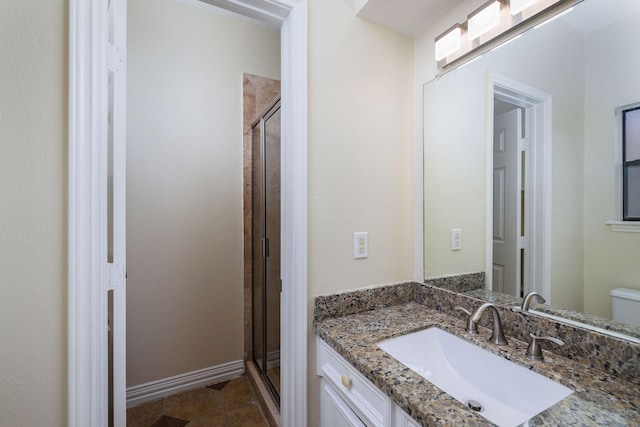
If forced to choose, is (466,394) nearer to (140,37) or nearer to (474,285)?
(474,285)

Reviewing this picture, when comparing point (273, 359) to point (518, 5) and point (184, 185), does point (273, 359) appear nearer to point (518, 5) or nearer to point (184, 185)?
point (184, 185)

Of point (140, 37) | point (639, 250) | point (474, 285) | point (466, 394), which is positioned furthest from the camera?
point (140, 37)

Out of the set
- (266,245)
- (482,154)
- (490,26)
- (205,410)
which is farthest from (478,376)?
(205,410)

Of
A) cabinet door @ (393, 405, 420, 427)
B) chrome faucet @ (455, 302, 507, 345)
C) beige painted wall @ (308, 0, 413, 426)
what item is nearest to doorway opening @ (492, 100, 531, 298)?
chrome faucet @ (455, 302, 507, 345)

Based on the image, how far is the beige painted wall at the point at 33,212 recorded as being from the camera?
0.73 metres

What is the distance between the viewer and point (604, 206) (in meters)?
0.81

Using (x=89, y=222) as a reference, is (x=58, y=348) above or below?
below

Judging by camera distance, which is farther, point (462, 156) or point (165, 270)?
point (165, 270)

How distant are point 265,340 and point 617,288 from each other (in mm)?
1849

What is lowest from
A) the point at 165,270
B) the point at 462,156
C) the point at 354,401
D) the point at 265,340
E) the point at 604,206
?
the point at 265,340

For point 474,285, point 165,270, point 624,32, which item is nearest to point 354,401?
point 474,285

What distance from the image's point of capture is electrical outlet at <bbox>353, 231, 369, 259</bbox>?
126 cm

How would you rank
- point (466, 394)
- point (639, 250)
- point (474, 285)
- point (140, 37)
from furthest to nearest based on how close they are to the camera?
point (140, 37), point (474, 285), point (466, 394), point (639, 250)

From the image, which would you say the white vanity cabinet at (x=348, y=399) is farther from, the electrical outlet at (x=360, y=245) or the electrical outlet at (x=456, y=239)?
the electrical outlet at (x=456, y=239)
